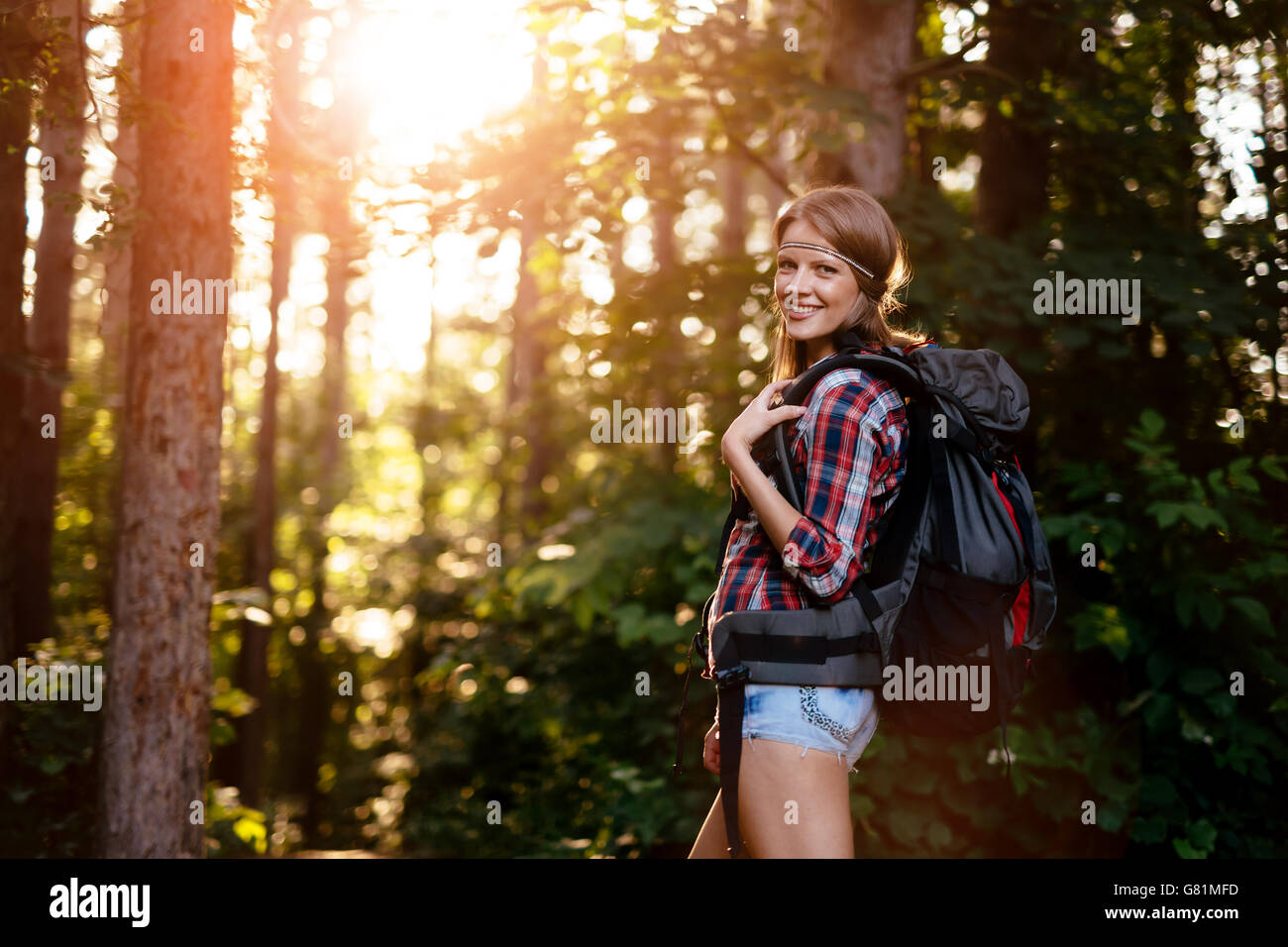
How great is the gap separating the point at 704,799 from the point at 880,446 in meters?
3.91

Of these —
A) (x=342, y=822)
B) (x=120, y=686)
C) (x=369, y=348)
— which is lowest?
(x=342, y=822)

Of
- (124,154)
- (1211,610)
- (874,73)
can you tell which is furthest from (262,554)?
(1211,610)

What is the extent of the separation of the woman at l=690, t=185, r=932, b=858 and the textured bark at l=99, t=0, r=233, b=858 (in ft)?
9.56

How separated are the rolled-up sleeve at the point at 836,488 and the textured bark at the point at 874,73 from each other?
3994mm

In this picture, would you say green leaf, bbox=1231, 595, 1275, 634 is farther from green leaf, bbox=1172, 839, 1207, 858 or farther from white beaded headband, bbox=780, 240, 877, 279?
white beaded headband, bbox=780, 240, 877, 279

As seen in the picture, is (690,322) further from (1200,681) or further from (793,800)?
(793,800)

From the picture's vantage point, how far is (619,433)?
7004 millimetres

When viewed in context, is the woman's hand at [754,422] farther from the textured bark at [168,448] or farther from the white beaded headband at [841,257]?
the textured bark at [168,448]

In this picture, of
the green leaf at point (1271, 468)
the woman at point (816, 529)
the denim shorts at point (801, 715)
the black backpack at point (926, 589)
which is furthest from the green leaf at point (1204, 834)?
the denim shorts at point (801, 715)

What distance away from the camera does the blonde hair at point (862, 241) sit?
2.60m

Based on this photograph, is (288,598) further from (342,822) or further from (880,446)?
(880,446)

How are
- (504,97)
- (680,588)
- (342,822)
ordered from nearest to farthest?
(680,588) → (504,97) → (342,822)
